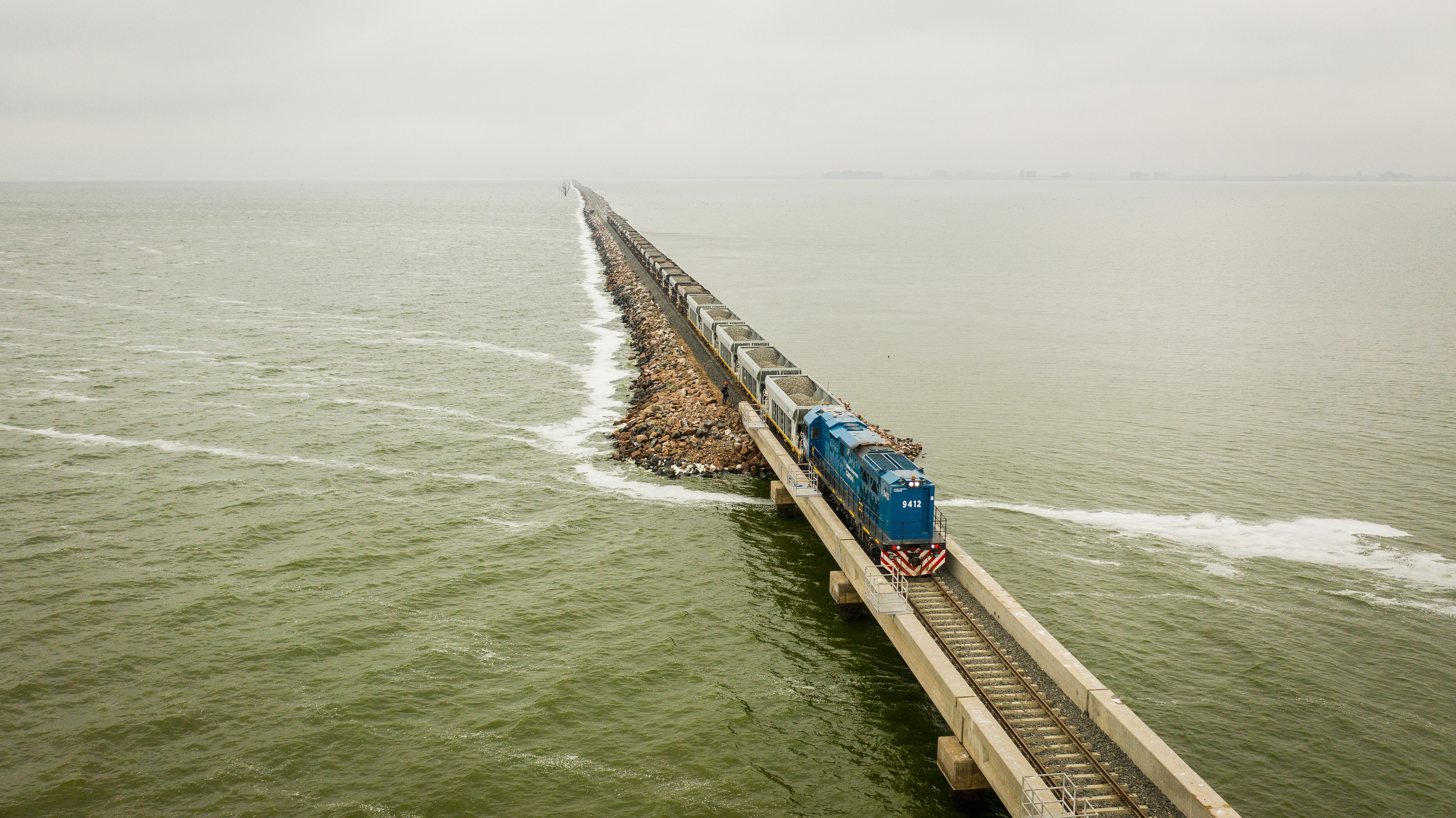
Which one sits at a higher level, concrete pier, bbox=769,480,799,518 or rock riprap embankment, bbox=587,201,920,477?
rock riprap embankment, bbox=587,201,920,477

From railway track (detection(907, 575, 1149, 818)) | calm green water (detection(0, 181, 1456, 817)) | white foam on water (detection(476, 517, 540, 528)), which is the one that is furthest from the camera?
white foam on water (detection(476, 517, 540, 528))

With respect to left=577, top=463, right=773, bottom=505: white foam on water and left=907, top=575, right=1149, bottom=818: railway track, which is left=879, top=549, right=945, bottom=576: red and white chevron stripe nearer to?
left=907, top=575, right=1149, bottom=818: railway track

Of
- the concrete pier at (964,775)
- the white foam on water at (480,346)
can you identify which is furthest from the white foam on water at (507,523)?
the white foam on water at (480,346)

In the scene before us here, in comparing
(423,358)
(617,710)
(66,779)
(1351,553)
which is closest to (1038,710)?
(617,710)

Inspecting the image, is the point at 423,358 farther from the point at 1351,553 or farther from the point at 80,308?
the point at 1351,553

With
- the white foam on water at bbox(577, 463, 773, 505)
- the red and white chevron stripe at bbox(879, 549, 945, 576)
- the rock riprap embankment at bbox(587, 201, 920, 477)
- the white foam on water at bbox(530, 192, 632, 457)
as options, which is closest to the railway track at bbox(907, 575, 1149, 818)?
the red and white chevron stripe at bbox(879, 549, 945, 576)

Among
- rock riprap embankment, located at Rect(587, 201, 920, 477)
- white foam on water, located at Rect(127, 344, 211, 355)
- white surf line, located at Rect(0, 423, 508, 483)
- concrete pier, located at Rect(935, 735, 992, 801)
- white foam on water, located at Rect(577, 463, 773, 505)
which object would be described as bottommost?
concrete pier, located at Rect(935, 735, 992, 801)
